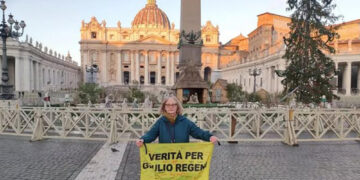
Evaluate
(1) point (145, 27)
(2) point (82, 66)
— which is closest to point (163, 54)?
(1) point (145, 27)

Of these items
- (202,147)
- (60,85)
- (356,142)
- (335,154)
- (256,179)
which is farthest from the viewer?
(60,85)

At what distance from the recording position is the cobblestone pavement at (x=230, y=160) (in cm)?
616

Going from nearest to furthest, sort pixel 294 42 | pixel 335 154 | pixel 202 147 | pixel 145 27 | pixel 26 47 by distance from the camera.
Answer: pixel 202 147, pixel 335 154, pixel 294 42, pixel 26 47, pixel 145 27

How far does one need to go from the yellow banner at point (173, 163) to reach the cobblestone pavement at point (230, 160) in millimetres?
2149

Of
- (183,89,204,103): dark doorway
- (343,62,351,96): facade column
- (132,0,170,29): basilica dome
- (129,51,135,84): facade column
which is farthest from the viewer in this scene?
(132,0,170,29): basilica dome

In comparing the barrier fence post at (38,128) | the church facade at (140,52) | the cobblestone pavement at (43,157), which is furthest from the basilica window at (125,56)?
the barrier fence post at (38,128)

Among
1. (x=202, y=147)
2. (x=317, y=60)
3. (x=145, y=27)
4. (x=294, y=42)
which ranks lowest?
(x=202, y=147)

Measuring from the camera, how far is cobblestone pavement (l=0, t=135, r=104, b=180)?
20.0 feet

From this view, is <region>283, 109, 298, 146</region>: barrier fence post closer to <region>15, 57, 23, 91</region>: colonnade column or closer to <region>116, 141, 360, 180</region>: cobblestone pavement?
<region>116, 141, 360, 180</region>: cobblestone pavement

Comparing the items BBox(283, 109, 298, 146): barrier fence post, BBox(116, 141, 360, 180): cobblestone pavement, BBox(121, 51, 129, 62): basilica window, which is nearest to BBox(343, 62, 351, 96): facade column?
BBox(116, 141, 360, 180): cobblestone pavement

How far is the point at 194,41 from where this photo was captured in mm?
17484

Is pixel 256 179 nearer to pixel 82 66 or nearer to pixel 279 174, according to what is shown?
pixel 279 174

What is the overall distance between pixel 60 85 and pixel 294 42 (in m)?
68.0

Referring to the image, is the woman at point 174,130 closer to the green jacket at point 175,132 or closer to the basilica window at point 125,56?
the green jacket at point 175,132
